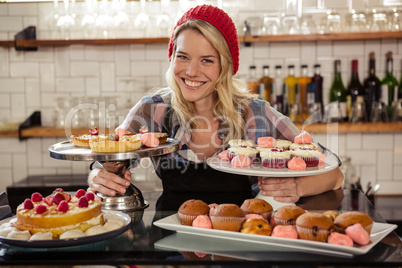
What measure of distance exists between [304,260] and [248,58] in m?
3.10

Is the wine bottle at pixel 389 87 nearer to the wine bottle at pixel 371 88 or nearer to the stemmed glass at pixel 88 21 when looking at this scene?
the wine bottle at pixel 371 88

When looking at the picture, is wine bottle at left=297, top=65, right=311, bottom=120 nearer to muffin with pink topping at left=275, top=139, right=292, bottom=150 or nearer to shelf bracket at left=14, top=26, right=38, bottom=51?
muffin with pink topping at left=275, top=139, right=292, bottom=150

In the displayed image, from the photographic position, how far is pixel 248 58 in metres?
4.07

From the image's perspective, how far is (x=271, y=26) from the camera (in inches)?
148

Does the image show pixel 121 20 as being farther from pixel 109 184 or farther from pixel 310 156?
pixel 310 156

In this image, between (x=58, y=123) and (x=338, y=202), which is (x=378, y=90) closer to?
(x=338, y=202)

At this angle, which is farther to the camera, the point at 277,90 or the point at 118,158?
the point at 277,90

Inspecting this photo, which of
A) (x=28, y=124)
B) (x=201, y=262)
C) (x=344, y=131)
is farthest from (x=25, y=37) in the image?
(x=201, y=262)

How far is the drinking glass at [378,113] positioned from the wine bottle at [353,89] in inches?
7.0

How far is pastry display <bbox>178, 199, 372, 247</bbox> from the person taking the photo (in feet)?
4.02

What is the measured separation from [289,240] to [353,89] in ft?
9.78

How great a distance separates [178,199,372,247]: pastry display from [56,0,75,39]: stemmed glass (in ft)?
9.37

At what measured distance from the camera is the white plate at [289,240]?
1.18m

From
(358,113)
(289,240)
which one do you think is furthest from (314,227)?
(358,113)
